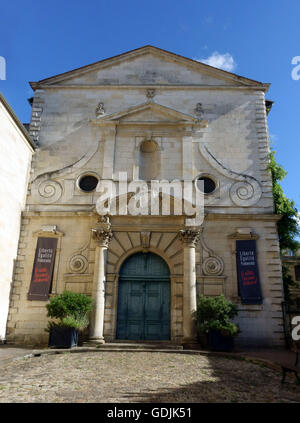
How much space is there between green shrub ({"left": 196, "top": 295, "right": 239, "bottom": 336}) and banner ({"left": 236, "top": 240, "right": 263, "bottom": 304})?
129cm

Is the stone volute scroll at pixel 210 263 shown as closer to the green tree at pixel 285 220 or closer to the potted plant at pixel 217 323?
the potted plant at pixel 217 323

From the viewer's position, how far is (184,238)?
12812 millimetres

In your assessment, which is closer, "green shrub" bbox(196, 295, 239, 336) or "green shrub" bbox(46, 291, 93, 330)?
"green shrub" bbox(196, 295, 239, 336)

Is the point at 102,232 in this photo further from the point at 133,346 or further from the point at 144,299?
the point at 133,346

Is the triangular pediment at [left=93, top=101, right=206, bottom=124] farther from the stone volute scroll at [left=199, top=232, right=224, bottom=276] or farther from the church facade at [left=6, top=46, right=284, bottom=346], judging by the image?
the stone volute scroll at [left=199, top=232, right=224, bottom=276]

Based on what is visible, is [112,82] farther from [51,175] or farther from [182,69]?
[51,175]

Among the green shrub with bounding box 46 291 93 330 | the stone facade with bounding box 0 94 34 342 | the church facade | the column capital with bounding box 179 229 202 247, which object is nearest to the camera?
the green shrub with bounding box 46 291 93 330

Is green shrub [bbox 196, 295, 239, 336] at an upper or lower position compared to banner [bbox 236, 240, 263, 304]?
lower

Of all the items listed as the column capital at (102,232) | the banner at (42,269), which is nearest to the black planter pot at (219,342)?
the column capital at (102,232)

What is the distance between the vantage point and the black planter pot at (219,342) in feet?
36.4

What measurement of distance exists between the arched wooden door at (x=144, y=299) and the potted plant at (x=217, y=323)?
1602mm

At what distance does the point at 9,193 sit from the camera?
1301 centimetres

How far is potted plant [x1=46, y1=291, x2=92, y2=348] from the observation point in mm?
11203

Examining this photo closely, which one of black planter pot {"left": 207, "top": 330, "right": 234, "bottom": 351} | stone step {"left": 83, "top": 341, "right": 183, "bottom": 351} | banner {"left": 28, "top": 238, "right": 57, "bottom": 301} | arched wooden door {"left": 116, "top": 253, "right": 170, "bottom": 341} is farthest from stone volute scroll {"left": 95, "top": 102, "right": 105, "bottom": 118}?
black planter pot {"left": 207, "top": 330, "right": 234, "bottom": 351}
